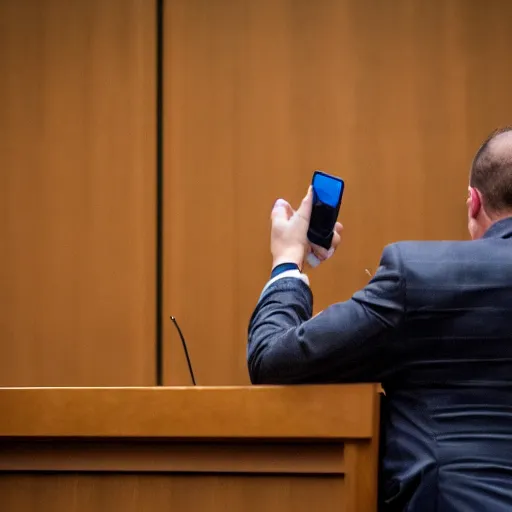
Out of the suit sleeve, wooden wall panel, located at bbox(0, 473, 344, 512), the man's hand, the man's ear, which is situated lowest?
wooden wall panel, located at bbox(0, 473, 344, 512)

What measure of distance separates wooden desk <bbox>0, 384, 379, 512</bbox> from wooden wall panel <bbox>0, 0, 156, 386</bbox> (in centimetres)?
88

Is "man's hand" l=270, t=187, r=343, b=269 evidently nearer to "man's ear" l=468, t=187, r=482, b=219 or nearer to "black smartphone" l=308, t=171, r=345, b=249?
"black smartphone" l=308, t=171, r=345, b=249

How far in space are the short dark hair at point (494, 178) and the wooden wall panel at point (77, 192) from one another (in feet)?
3.26

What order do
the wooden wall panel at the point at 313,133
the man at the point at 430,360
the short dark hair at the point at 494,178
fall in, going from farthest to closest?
1. the wooden wall panel at the point at 313,133
2. the short dark hair at the point at 494,178
3. the man at the point at 430,360

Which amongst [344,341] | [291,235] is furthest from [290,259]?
[344,341]

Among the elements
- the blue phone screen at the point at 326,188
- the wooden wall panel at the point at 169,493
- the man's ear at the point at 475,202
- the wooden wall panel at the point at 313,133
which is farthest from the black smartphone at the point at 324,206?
the wooden wall panel at the point at 313,133

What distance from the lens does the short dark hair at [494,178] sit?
3.49ft

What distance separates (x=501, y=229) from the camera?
1010mm

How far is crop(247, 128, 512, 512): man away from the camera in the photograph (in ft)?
2.96

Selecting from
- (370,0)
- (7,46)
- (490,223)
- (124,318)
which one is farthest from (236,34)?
(490,223)

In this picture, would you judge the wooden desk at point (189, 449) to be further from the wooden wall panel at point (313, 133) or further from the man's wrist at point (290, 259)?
the wooden wall panel at point (313, 133)

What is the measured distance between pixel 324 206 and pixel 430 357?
0.88ft

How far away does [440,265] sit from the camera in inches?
37.1

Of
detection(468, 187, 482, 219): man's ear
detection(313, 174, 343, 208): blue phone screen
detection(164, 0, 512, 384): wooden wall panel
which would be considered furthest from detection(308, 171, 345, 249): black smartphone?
detection(164, 0, 512, 384): wooden wall panel
